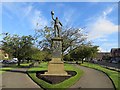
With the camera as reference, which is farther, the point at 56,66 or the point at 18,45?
the point at 18,45

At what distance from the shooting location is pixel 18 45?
140 ft

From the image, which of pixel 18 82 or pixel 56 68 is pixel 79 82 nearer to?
pixel 56 68

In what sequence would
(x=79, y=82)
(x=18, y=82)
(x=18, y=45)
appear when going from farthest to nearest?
(x=18, y=45) < (x=18, y=82) < (x=79, y=82)

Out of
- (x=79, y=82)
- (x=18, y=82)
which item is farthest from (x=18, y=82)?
(x=79, y=82)

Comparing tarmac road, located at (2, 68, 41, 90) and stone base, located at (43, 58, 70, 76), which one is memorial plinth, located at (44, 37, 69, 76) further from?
tarmac road, located at (2, 68, 41, 90)

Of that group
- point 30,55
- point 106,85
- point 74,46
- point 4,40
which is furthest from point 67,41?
point 106,85

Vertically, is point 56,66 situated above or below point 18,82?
above

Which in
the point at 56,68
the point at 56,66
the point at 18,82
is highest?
the point at 56,66

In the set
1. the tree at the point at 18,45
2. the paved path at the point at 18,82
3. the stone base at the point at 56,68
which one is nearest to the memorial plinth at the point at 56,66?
the stone base at the point at 56,68

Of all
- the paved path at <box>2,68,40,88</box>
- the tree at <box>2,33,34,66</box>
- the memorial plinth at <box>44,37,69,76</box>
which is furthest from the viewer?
the tree at <box>2,33,34,66</box>

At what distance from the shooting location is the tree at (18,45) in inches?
1674

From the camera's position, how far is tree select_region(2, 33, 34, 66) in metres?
42.5

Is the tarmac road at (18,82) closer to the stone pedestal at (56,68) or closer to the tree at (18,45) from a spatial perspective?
the stone pedestal at (56,68)

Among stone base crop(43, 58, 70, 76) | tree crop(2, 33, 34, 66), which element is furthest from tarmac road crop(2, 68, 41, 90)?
tree crop(2, 33, 34, 66)
